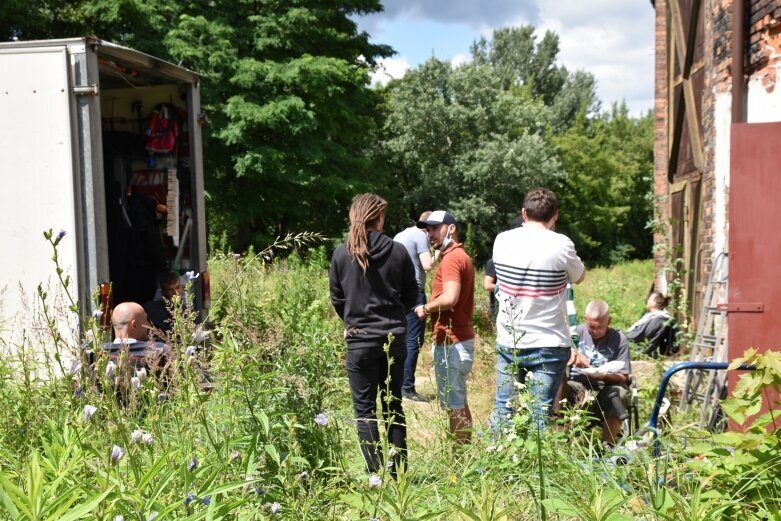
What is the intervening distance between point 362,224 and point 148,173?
421 centimetres

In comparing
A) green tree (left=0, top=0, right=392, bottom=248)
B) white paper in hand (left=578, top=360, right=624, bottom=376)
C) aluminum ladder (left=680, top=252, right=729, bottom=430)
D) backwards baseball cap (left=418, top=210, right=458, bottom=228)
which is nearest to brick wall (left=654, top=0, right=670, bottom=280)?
aluminum ladder (left=680, top=252, right=729, bottom=430)

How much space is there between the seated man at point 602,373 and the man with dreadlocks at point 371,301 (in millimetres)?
1456

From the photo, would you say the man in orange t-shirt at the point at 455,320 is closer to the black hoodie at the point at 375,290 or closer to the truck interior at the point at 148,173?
the black hoodie at the point at 375,290

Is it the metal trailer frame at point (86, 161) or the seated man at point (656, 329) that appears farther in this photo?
the seated man at point (656, 329)

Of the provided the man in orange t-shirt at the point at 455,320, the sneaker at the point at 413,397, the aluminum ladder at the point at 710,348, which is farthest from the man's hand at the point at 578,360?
the sneaker at the point at 413,397

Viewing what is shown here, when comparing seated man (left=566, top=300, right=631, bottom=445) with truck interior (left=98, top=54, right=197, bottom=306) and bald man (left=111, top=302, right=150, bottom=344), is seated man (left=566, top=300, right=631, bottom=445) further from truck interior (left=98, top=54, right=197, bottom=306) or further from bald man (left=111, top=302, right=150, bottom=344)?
truck interior (left=98, top=54, right=197, bottom=306)

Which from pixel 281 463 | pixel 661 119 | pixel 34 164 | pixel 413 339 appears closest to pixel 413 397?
pixel 413 339

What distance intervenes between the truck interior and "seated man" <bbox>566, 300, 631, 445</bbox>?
401 cm

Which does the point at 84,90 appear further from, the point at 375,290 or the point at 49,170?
the point at 375,290

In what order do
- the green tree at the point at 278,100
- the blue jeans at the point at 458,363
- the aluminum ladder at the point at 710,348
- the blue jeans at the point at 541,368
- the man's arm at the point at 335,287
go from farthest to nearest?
1. the green tree at the point at 278,100
2. the aluminum ladder at the point at 710,348
3. the blue jeans at the point at 458,363
4. the man's arm at the point at 335,287
5. the blue jeans at the point at 541,368

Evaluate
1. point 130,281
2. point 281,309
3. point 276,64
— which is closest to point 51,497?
point 281,309

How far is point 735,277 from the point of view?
5328 millimetres

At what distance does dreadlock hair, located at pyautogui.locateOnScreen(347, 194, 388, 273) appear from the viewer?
4801 millimetres

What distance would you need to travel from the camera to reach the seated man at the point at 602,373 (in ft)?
18.7
